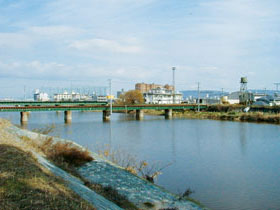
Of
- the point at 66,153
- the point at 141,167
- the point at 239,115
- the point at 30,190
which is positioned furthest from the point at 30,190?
the point at 239,115

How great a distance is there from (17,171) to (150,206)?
4.32 meters

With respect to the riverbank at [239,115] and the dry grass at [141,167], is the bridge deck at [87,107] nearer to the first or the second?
the riverbank at [239,115]

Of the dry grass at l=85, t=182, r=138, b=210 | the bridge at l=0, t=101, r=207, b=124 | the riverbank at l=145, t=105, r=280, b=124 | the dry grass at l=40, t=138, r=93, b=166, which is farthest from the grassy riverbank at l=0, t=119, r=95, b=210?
the riverbank at l=145, t=105, r=280, b=124

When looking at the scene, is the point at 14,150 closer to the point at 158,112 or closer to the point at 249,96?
the point at 158,112

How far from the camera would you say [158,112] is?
79.9 meters

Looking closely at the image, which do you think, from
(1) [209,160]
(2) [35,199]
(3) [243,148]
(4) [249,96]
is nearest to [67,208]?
(2) [35,199]

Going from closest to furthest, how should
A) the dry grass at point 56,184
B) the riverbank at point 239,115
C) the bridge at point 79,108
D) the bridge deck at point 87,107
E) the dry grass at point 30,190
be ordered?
the dry grass at point 30,190 < the dry grass at point 56,184 < the bridge deck at point 87,107 < the bridge at point 79,108 < the riverbank at point 239,115

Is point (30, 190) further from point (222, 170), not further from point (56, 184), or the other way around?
point (222, 170)

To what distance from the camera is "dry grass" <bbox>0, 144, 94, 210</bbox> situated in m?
5.43

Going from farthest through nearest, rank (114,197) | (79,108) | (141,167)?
1. (79,108)
2. (141,167)
3. (114,197)

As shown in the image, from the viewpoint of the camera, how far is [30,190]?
609 cm

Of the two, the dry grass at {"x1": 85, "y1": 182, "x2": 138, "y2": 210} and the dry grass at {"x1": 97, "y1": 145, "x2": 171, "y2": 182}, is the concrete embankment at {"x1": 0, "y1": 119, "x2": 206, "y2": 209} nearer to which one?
the dry grass at {"x1": 85, "y1": 182, "x2": 138, "y2": 210}

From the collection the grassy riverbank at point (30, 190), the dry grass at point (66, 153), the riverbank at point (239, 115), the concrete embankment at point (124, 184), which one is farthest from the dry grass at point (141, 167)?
the riverbank at point (239, 115)

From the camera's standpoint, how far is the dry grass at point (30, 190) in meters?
5.43
